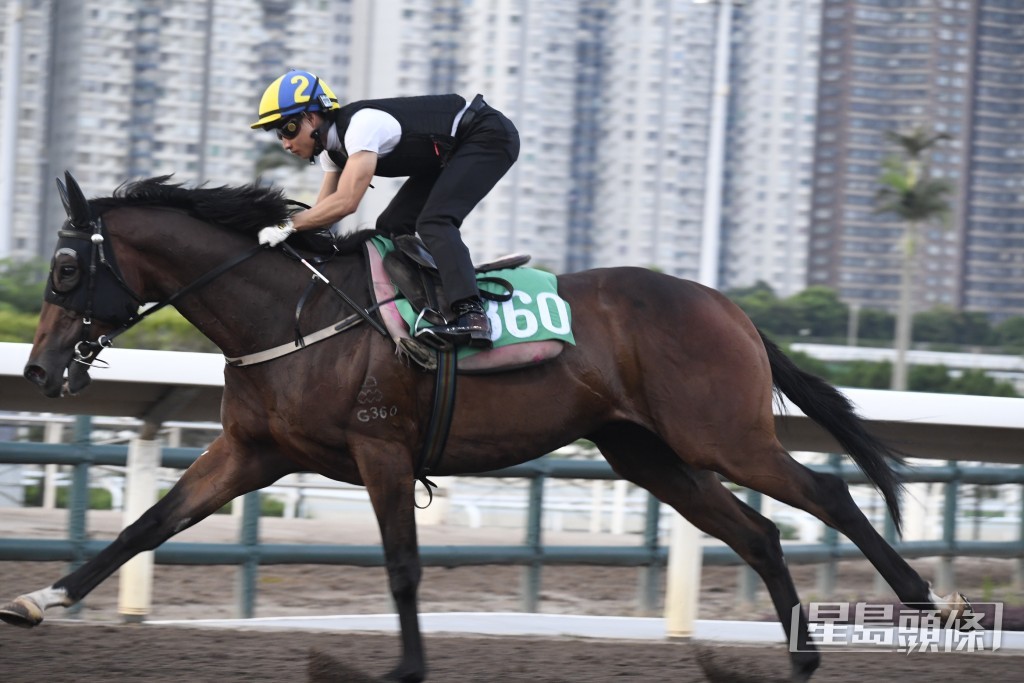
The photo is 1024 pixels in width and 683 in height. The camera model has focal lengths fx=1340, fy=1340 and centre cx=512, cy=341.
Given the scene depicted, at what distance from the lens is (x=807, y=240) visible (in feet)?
271

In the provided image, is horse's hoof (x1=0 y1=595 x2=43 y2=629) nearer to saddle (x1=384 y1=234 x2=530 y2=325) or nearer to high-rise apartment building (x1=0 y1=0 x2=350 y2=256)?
saddle (x1=384 y1=234 x2=530 y2=325)

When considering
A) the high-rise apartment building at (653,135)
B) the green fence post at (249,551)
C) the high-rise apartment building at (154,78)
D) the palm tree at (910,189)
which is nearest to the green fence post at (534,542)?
the green fence post at (249,551)

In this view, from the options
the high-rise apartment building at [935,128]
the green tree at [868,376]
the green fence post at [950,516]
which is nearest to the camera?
the green fence post at [950,516]

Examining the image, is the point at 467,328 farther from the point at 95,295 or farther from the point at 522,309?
the point at 95,295

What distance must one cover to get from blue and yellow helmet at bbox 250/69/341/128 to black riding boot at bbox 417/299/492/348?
903 millimetres

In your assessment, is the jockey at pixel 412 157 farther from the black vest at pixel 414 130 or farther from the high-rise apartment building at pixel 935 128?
the high-rise apartment building at pixel 935 128

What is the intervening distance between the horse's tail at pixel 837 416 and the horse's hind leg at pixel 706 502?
50cm

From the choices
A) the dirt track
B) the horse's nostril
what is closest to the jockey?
the horse's nostril

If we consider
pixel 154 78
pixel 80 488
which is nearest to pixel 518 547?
pixel 80 488

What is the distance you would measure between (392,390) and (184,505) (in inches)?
35.1

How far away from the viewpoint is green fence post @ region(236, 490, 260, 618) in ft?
21.7

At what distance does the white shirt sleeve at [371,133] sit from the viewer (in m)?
4.85

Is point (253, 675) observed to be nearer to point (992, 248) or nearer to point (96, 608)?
point (96, 608)

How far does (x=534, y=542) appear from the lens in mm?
7098
